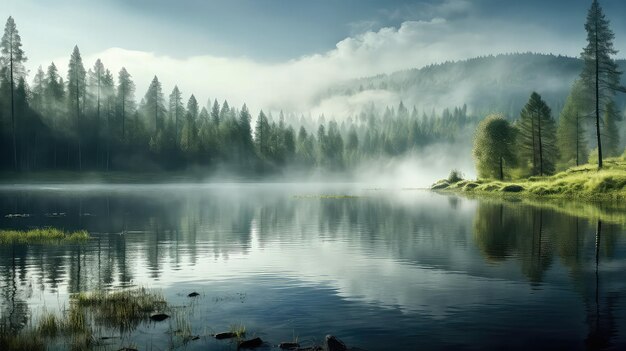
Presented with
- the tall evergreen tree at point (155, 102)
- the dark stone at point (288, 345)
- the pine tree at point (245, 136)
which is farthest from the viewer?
the pine tree at point (245, 136)

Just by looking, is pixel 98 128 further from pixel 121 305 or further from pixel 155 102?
pixel 121 305

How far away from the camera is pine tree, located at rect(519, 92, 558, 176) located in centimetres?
9269

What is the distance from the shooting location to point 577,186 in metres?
66.2

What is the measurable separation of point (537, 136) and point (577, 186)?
102 ft

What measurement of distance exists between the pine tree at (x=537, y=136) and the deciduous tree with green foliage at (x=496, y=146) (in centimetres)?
219

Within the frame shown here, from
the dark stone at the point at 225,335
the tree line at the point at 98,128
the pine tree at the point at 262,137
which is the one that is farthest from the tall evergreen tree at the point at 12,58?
the dark stone at the point at 225,335

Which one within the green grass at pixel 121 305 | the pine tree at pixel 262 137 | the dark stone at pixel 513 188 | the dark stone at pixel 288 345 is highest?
the pine tree at pixel 262 137

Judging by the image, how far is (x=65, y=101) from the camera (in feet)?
392

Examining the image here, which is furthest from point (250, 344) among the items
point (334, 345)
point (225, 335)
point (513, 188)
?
point (513, 188)

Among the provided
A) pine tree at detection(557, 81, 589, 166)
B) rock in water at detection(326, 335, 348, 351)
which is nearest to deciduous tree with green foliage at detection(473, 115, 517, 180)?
pine tree at detection(557, 81, 589, 166)

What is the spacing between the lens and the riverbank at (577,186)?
2373 inches

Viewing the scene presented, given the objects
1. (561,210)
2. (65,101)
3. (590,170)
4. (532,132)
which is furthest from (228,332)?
(65,101)

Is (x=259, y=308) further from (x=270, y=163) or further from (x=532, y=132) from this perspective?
(x=270, y=163)

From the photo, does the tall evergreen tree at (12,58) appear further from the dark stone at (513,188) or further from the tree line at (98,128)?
the dark stone at (513,188)
